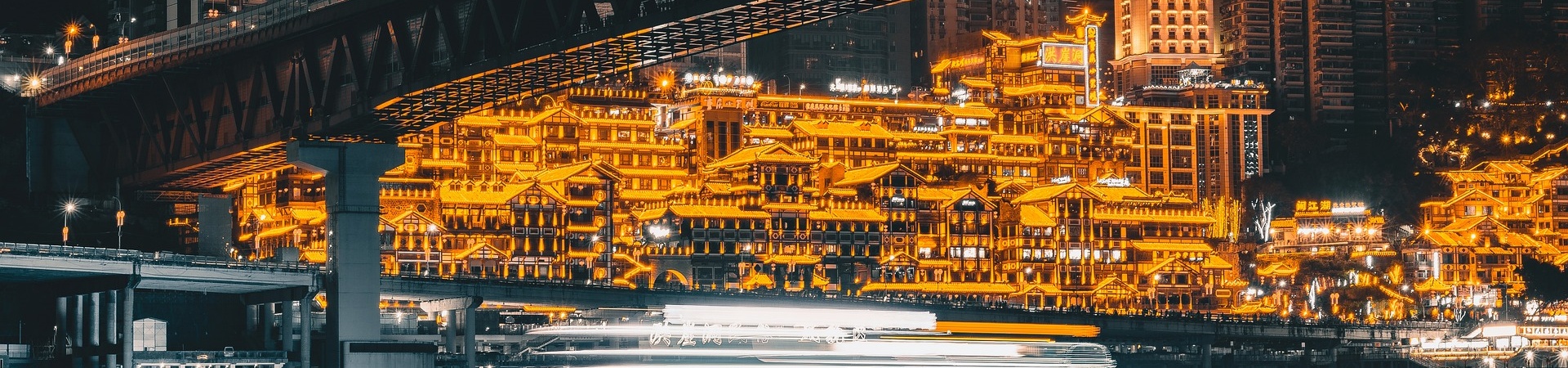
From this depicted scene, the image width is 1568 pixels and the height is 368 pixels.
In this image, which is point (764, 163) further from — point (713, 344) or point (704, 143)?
point (713, 344)

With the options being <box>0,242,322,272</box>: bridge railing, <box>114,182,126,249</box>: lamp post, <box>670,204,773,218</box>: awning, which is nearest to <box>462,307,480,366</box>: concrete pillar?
<box>0,242,322,272</box>: bridge railing

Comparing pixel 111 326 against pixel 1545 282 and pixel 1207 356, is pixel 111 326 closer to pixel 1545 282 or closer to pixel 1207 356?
pixel 1207 356

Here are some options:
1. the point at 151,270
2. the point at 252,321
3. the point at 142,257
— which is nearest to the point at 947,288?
the point at 252,321

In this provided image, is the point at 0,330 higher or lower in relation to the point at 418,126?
lower

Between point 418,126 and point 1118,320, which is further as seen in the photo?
point 1118,320

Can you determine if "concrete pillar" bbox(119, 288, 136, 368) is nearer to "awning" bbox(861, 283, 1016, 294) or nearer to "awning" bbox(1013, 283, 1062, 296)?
"awning" bbox(861, 283, 1016, 294)

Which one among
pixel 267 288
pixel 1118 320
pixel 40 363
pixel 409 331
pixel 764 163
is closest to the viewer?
pixel 40 363

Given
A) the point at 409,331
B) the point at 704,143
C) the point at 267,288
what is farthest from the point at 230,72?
the point at 704,143
